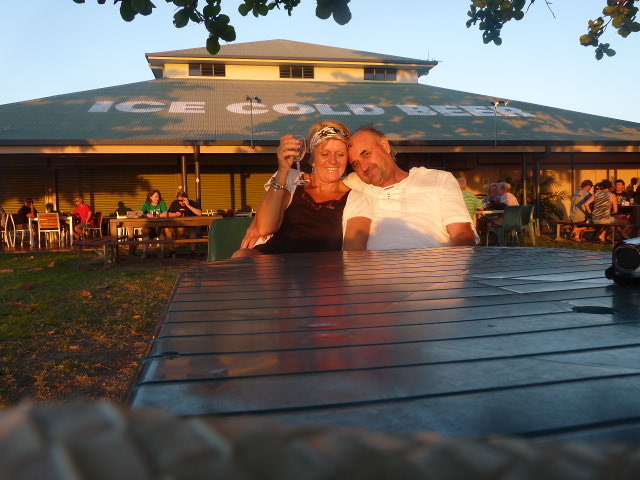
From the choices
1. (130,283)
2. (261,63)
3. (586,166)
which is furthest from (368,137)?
(261,63)

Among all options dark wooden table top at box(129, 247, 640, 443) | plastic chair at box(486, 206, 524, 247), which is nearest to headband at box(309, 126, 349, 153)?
dark wooden table top at box(129, 247, 640, 443)

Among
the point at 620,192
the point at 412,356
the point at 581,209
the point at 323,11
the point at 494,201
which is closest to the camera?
the point at 412,356

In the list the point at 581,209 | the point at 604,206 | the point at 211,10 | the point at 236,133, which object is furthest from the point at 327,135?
the point at 236,133

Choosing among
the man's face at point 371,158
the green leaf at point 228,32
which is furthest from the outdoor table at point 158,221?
the man's face at point 371,158

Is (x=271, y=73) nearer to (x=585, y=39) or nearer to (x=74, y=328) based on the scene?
(x=585, y=39)

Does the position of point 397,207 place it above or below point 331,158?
below

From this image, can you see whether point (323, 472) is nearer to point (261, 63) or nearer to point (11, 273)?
point (11, 273)

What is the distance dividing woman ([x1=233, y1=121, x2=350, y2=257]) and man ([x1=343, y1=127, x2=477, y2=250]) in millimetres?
134

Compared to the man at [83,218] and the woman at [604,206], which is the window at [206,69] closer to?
the man at [83,218]

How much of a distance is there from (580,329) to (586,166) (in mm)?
20290

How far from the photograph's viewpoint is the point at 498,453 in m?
0.24

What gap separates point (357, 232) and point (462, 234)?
25.4 inches

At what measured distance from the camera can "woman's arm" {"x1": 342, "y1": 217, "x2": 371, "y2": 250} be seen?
352 cm

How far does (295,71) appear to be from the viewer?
73.9 feet
